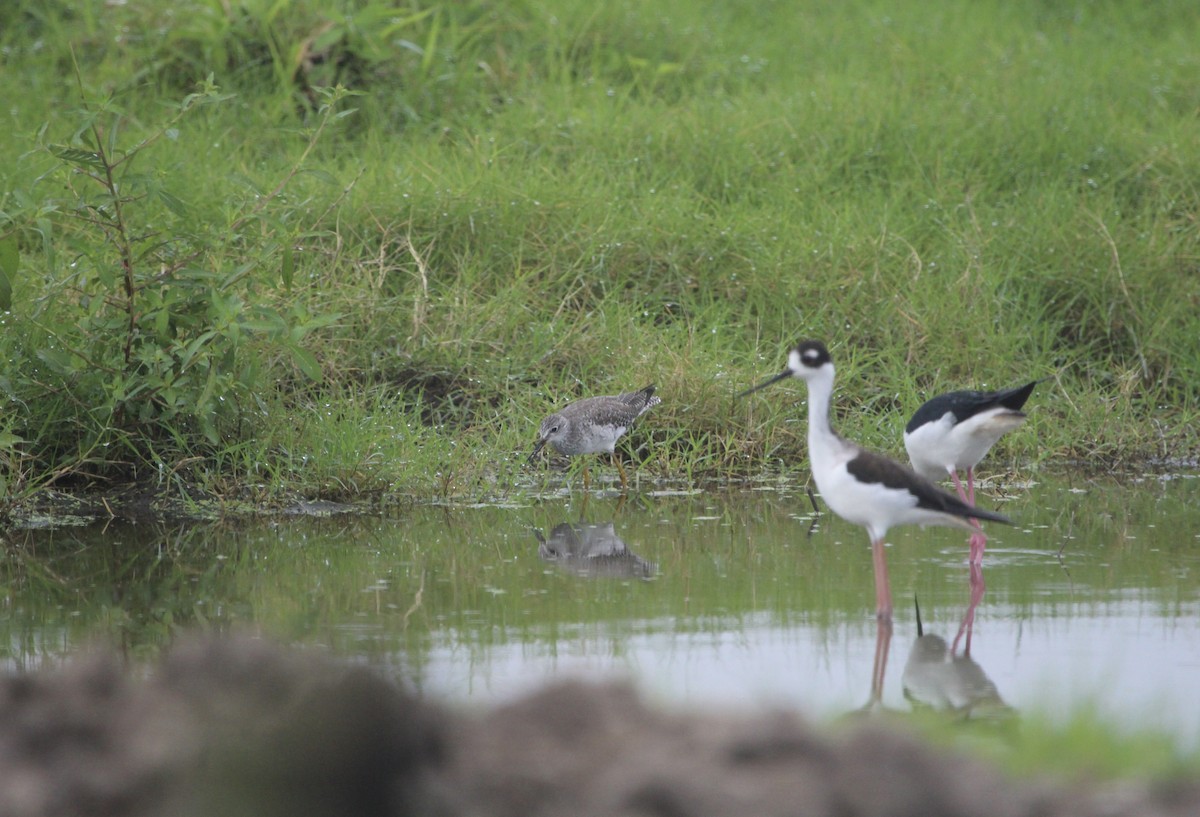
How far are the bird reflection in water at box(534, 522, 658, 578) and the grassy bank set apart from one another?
917 millimetres

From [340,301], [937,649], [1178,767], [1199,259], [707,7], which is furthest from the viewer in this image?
[707,7]

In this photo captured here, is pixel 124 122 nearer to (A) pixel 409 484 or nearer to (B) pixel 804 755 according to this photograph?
(A) pixel 409 484

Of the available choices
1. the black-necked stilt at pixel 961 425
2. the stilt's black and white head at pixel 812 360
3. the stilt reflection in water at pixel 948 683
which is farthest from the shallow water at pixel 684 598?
the stilt's black and white head at pixel 812 360

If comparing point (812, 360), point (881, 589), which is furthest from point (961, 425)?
point (881, 589)

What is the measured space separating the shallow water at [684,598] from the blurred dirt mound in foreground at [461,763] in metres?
0.77

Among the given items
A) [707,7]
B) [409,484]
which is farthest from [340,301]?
[707,7]

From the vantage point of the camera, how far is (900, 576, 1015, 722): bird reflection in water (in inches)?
185

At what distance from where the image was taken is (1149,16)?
16266 millimetres

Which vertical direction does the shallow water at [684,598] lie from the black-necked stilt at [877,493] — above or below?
below

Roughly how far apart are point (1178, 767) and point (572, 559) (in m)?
3.36

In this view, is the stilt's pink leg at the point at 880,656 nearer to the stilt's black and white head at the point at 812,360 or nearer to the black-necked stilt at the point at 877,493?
the black-necked stilt at the point at 877,493

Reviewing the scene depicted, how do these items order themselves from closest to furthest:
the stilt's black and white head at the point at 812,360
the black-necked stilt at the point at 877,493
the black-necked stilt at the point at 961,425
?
the black-necked stilt at the point at 877,493
the stilt's black and white head at the point at 812,360
the black-necked stilt at the point at 961,425

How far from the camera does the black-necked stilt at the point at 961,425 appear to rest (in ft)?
22.3

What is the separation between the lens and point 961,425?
6.89m
